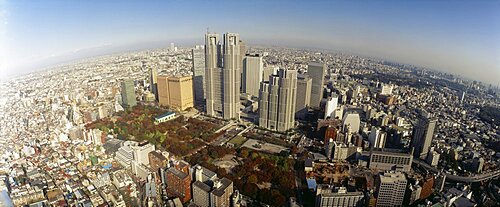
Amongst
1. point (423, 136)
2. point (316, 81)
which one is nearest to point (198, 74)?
point (316, 81)

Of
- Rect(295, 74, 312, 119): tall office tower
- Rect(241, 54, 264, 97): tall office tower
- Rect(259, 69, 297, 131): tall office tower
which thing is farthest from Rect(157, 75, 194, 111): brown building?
Rect(295, 74, 312, 119): tall office tower

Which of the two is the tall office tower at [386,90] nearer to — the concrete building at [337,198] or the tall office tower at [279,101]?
the tall office tower at [279,101]

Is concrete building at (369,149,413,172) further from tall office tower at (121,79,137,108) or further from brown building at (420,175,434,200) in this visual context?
tall office tower at (121,79,137,108)

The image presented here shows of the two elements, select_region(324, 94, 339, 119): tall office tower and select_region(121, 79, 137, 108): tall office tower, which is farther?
select_region(121, 79, 137, 108): tall office tower

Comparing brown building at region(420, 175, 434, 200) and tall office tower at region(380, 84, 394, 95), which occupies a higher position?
tall office tower at region(380, 84, 394, 95)

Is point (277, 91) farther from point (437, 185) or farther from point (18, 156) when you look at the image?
point (18, 156)

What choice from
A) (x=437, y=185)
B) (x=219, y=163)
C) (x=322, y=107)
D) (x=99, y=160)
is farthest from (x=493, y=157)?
(x=99, y=160)
